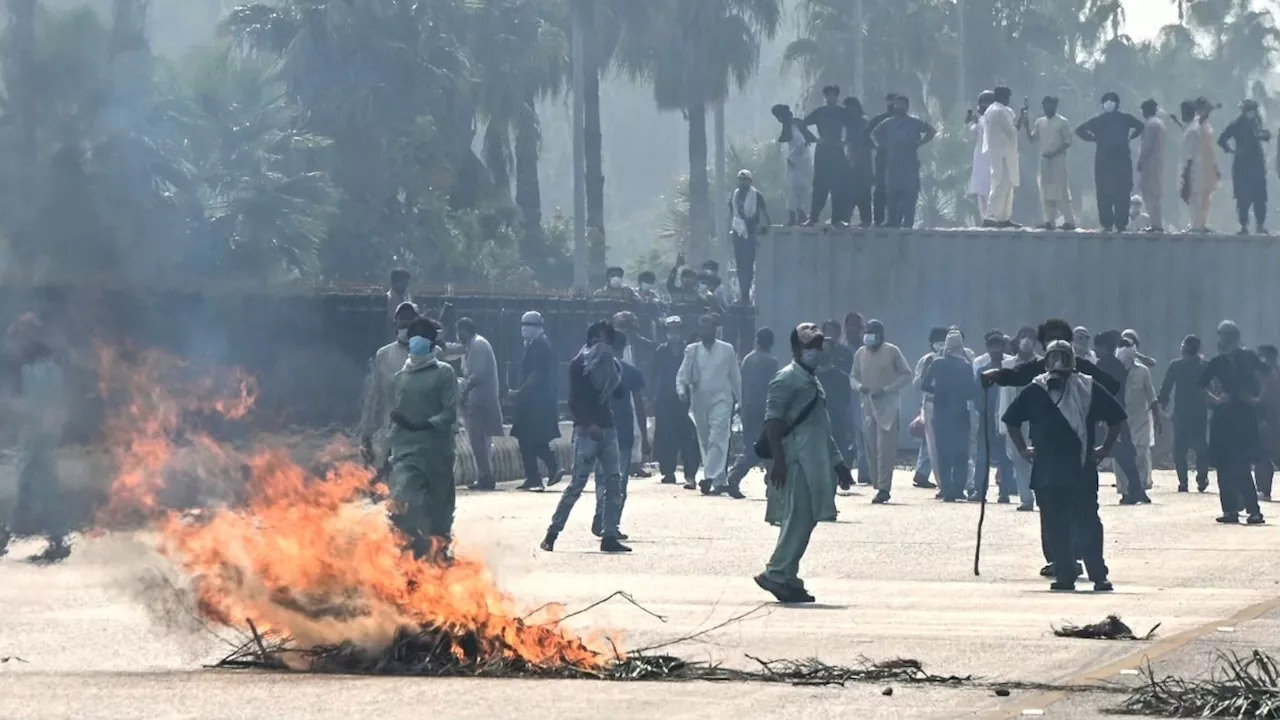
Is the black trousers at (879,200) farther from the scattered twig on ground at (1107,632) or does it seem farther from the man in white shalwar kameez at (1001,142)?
the scattered twig on ground at (1107,632)

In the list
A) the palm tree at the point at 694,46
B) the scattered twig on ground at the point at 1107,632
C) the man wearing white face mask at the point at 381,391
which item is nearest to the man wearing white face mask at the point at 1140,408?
the man wearing white face mask at the point at 381,391

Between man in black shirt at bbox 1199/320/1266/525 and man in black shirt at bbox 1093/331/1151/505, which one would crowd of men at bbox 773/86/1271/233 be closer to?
man in black shirt at bbox 1093/331/1151/505

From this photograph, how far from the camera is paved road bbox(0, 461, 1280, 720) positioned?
980 cm

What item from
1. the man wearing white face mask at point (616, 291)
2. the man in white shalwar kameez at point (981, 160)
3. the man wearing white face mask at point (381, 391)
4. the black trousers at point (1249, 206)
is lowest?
the man wearing white face mask at point (381, 391)

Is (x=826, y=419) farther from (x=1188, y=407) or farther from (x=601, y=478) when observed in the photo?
(x=1188, y=407)

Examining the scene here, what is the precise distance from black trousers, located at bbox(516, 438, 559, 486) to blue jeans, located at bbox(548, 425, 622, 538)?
600 cm

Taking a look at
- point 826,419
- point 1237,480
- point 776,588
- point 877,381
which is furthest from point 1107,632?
point 877,381

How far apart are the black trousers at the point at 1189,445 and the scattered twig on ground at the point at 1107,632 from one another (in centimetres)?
1386

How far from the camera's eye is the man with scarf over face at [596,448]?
17.7m

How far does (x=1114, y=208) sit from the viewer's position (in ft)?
106

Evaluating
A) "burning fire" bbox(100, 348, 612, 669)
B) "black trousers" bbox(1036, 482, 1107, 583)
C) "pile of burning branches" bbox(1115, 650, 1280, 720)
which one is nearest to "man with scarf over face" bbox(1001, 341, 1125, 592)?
"black trousers" bbox(1036, 482, 1107, 583)

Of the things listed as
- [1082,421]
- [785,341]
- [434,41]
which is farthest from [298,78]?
[1082,421]

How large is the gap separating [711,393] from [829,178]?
686 centimetres

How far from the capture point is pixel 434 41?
50.0m
